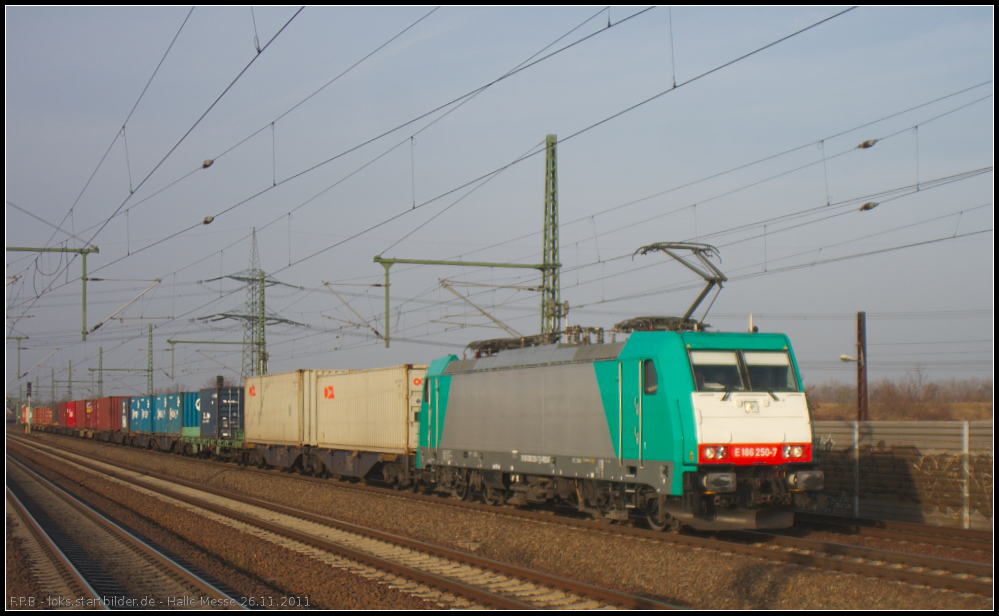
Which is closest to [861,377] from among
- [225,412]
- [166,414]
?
[225,412]

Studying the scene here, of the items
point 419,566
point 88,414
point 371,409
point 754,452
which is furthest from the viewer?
point 88,414

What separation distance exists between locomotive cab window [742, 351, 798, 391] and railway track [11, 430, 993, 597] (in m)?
2.58

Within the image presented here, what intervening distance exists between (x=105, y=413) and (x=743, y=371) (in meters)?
62.3

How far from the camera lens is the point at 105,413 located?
215 ft

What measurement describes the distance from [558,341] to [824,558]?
788 centimetres

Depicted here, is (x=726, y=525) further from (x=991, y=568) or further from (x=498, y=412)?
(x=498, y=412)

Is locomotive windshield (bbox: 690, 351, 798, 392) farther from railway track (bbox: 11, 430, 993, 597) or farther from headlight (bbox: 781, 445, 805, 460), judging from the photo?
railway track (bbox: 11, 430, 993, 597)

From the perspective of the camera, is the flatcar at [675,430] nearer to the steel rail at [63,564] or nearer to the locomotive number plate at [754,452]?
the locomotive number plate at [754,452]

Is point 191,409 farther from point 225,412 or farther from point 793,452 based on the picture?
point 793,452

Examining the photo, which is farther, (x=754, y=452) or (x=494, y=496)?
(x=494, y=496)

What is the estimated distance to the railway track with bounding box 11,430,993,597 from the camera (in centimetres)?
1080

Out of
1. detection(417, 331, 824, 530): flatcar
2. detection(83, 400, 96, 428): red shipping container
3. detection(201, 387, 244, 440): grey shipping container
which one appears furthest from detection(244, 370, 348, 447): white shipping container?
detection(83, 400, 96, 428): red shipping container

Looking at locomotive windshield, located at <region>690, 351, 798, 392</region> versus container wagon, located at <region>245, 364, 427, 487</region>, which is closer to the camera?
locomotive windshield, located at <region>690, 351, 798, 392</region>

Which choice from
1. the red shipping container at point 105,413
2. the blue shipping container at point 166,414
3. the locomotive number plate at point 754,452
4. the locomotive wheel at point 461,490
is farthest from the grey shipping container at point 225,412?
the locomotive number plate at point 754,452
